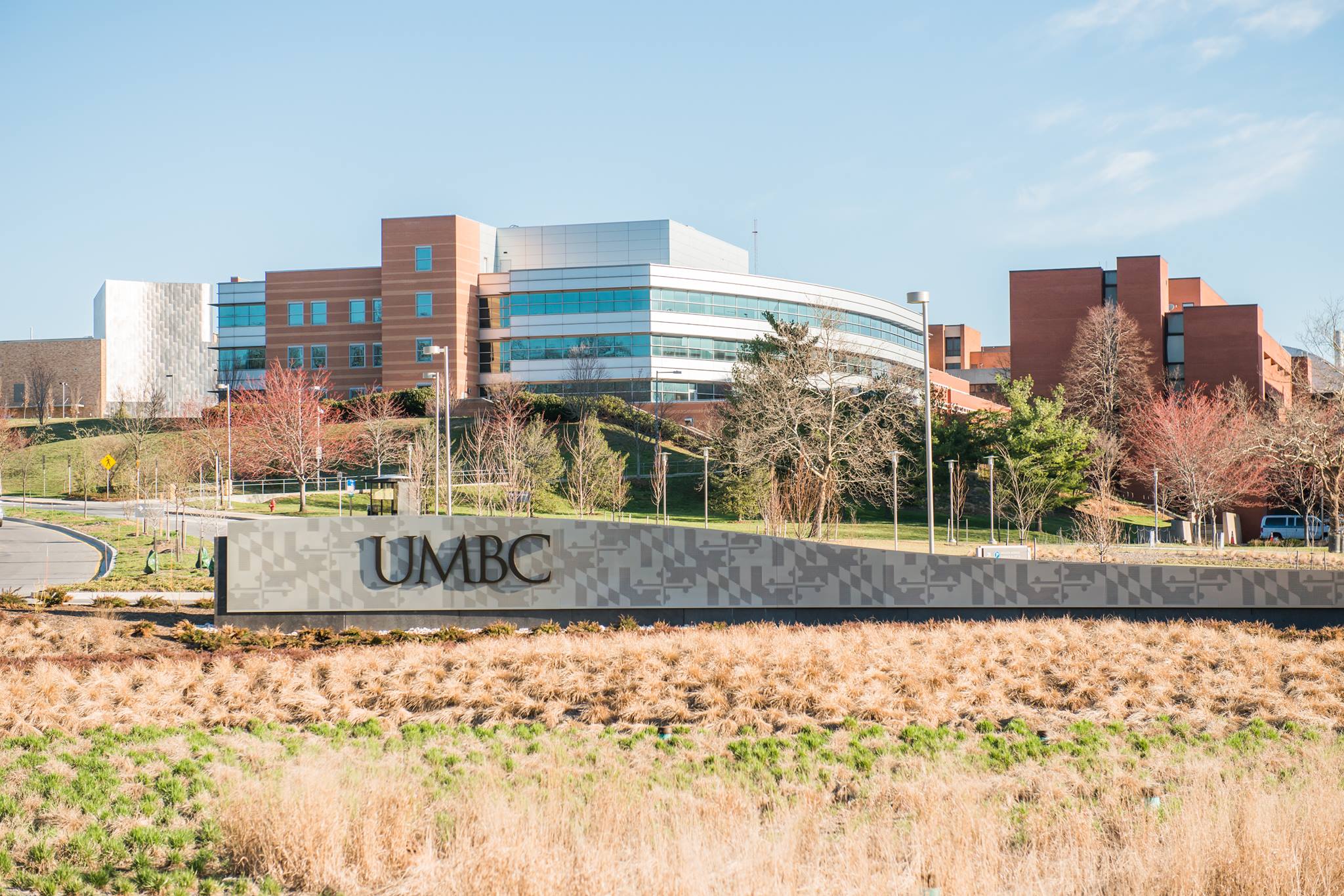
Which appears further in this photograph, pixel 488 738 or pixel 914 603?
pixel 914 603

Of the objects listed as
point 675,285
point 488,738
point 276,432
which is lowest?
point 488,738

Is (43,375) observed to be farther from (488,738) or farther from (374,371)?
(488,738)

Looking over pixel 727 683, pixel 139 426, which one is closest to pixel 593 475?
pixel 139 426

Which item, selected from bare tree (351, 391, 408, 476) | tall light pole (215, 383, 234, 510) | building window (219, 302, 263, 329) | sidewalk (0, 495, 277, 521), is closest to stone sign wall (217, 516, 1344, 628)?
sidewalk (0, 495, 277, 521)

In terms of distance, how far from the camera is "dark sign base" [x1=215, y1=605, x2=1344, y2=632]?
17656 mm

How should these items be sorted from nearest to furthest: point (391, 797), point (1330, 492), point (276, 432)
→ point (391, 797), point (1330, 492), point (276, 432)

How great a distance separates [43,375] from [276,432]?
63.9 metres

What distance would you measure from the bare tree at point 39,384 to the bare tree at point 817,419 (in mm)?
82115

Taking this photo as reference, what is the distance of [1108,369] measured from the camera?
59562mm

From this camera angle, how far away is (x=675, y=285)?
7162 centimetres

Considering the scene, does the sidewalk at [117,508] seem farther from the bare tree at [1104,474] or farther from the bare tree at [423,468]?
the bare tree at [1104,474]

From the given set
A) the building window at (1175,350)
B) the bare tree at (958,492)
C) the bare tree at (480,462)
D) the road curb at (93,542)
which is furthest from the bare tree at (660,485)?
the building window at (1175,350)

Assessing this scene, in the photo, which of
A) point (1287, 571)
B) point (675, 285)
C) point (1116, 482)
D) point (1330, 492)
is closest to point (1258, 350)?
point (1116, 482)

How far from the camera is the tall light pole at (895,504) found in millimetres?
34781
